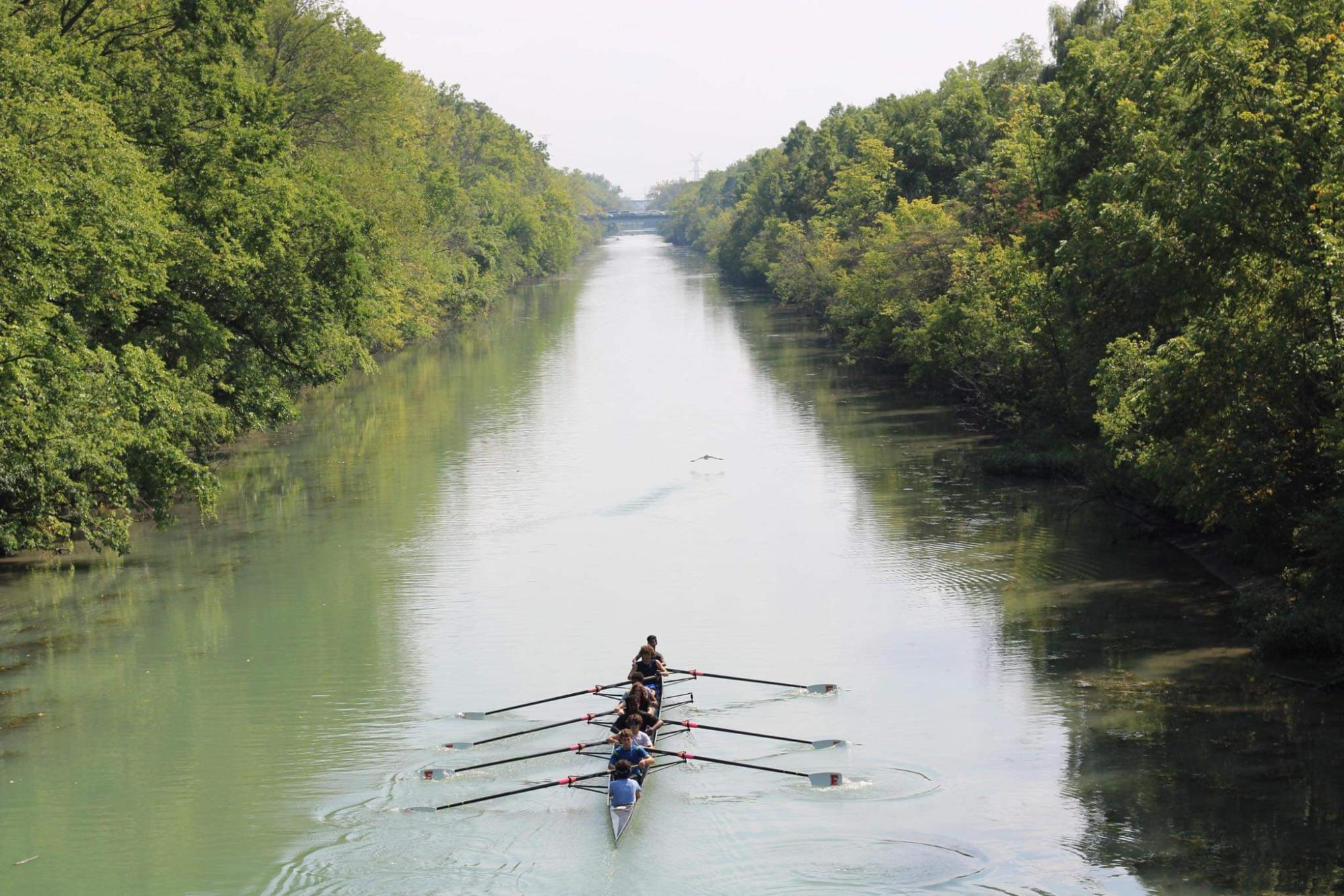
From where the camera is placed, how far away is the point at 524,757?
65.5 feet

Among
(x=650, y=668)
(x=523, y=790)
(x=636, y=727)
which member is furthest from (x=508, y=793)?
(x=650, y=668)

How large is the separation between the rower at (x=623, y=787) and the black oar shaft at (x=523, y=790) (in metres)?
0.23

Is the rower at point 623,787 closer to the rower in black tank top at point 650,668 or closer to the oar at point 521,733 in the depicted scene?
the oar at point 521,733

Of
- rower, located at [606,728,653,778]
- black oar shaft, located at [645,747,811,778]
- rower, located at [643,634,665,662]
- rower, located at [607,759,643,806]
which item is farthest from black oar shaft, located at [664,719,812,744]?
rower, located at [607,759,643,806]

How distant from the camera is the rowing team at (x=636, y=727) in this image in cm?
1842

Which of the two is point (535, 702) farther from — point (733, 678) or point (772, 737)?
point (772, 737)

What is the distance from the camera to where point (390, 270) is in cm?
5184

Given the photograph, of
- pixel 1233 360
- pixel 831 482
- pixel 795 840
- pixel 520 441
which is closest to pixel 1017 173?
pixel 831 482

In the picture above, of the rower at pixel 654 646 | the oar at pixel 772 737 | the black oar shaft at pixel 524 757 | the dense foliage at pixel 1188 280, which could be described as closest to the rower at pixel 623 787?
the black oar shaft at pixel 524 757

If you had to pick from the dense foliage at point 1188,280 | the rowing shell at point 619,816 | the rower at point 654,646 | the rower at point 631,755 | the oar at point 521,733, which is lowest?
the rowing shell at point 619,816

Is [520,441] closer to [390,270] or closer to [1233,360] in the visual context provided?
[390,270]

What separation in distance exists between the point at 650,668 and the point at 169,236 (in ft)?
54.1

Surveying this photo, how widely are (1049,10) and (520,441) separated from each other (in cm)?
2491

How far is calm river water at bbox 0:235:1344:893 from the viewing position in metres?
17.1
